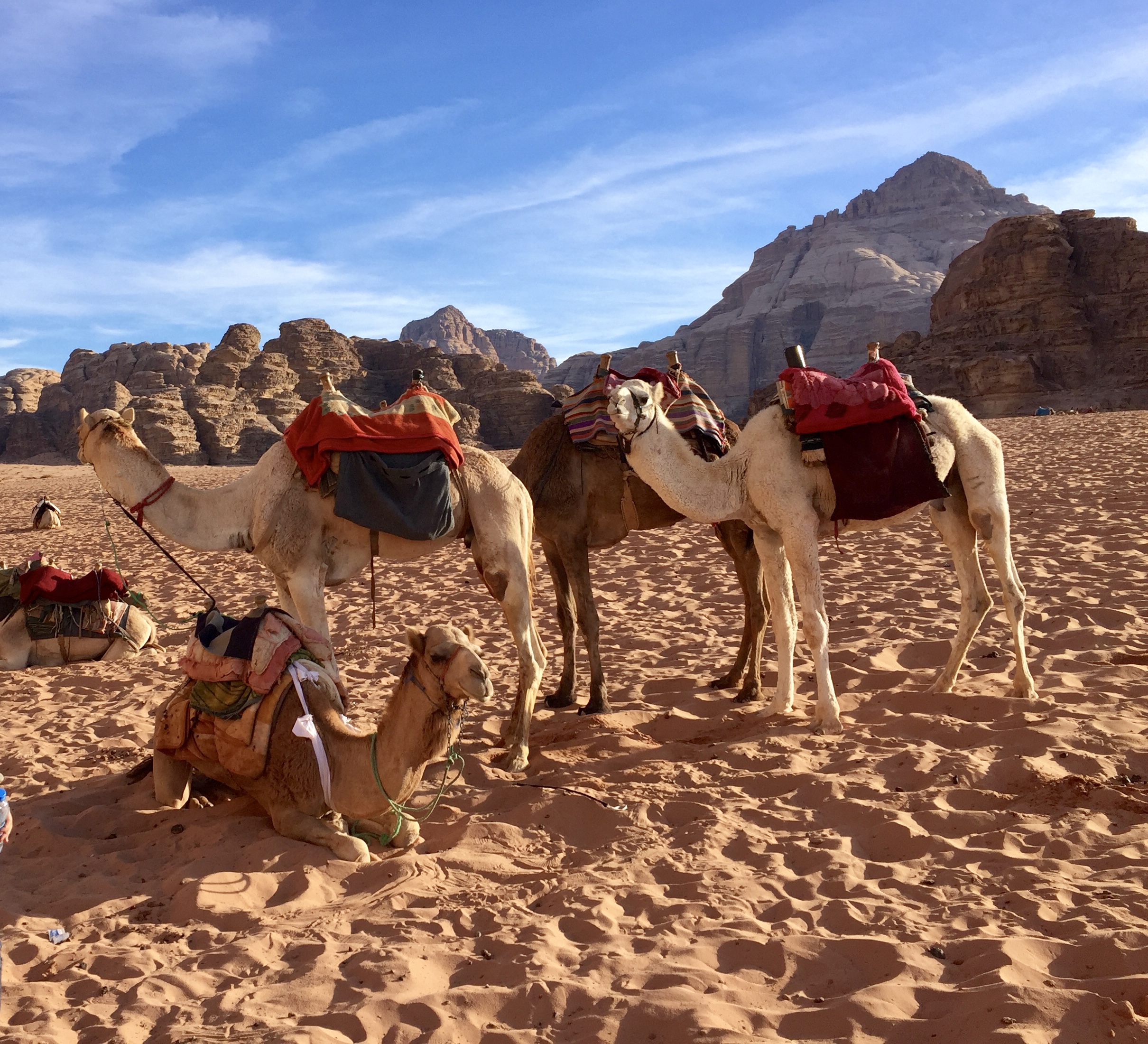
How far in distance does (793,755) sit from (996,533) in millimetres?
2294

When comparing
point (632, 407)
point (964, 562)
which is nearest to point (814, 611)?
point (964, 562)

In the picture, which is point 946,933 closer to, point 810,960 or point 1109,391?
point 810,960

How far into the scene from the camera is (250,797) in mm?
4809

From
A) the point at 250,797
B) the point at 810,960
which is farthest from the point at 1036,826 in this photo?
the point at 250,797

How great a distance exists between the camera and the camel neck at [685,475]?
5.88m

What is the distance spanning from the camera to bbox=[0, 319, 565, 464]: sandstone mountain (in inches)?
2630

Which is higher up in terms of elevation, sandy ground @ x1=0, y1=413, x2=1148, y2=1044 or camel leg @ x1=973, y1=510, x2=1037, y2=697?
camel leg @ x1=973, y1=510, x2=1037, y2=697

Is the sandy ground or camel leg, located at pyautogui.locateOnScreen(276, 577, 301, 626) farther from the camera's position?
camel leg, located at pyautogui.locateOnScreen(276, 577, 301, 626)

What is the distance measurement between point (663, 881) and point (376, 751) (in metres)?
1.40

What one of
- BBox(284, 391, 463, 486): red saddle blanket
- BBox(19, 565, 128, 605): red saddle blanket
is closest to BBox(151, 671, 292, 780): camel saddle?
BBox(284, 391, 463, 486): red saddle blanket

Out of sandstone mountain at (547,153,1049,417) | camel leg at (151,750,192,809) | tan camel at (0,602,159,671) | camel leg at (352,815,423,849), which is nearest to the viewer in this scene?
camel leg at (352,815,423,849)

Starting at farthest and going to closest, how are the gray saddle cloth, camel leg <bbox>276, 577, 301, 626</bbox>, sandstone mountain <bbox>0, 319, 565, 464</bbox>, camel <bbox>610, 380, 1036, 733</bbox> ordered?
1. sandstone mountain <bbox>0, 319, 565, 464</bbox>
2. camel <bbox>610, 380, 1036, 733</bbox>
3. camel leg <bbox>276, 577, 301, 626</bbox>
4. the gray saddle cloth

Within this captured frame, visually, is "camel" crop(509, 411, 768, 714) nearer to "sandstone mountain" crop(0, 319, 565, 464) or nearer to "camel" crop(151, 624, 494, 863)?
"camel" crop(151, 624, 494, 863)

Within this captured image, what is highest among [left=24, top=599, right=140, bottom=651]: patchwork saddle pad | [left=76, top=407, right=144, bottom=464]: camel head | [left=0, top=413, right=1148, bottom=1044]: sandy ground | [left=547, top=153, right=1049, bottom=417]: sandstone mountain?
[left=547, top=153, right=1049, bottom=417]: sandstone mountain
